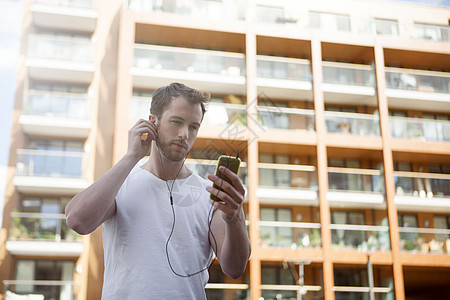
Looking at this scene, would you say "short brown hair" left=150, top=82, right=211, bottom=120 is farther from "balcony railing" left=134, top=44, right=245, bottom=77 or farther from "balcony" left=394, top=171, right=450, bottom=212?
"balcony" left=394, top=171, right=450, bottom=212

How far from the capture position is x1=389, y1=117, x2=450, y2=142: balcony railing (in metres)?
13.9

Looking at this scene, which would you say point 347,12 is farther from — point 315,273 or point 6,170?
point 6,170

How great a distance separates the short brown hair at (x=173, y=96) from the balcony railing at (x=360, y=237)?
1189cm

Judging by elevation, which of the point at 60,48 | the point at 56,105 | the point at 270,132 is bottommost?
the point at 270,132

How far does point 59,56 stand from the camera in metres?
13.3

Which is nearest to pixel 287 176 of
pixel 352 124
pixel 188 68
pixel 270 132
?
pixel 270 132

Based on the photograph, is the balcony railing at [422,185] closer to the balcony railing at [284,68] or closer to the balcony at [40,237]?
the balcony railing at [284,68]

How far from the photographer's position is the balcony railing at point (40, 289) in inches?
456

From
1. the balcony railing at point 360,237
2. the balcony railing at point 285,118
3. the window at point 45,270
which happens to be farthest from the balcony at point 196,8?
the window at point 45,270

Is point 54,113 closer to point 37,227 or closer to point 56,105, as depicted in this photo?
point 56,105

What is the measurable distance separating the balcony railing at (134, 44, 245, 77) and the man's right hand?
11963 millimetres

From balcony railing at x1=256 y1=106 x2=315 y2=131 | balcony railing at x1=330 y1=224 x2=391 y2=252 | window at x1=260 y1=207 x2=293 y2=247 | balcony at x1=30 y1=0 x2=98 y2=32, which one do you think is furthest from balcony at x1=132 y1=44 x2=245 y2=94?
balcony railing at x1=330 y1=224 x2=391 y2=252

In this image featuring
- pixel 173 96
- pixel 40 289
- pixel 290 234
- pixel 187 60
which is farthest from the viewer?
pixel 187 60

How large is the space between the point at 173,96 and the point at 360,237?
40.2 feet
